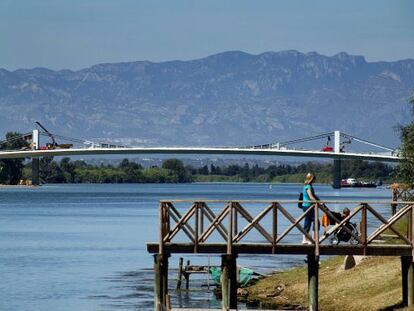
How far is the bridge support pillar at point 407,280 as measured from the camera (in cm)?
3297

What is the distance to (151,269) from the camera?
55.2 metres

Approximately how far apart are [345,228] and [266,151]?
157646 millimetres

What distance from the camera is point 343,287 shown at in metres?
38.7

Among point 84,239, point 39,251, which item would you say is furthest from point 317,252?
point 84,239

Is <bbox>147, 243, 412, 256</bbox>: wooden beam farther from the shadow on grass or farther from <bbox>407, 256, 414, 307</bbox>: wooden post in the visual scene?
the shadow on grass

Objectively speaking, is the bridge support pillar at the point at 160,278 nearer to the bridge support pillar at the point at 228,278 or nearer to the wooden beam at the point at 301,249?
the wooden beam at the point at 301,249

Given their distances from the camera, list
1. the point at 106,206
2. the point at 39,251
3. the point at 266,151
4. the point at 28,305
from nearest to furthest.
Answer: the point at 28,305
the point at 39,251
the point at 106,206
the point at 266,151

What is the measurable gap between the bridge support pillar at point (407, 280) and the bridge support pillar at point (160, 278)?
5593 mm

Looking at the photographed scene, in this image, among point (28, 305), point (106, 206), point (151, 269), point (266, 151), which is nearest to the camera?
point (28, 305)

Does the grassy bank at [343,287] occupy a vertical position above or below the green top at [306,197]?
below

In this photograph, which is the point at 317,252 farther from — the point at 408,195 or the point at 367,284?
the point at 408,195

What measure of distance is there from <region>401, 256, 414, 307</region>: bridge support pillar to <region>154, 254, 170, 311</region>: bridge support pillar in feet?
18.3

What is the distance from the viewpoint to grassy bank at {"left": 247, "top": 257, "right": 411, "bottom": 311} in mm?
35500

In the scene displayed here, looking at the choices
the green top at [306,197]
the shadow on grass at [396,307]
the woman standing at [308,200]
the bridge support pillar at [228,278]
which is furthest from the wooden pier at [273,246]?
the green top at [306,197]
